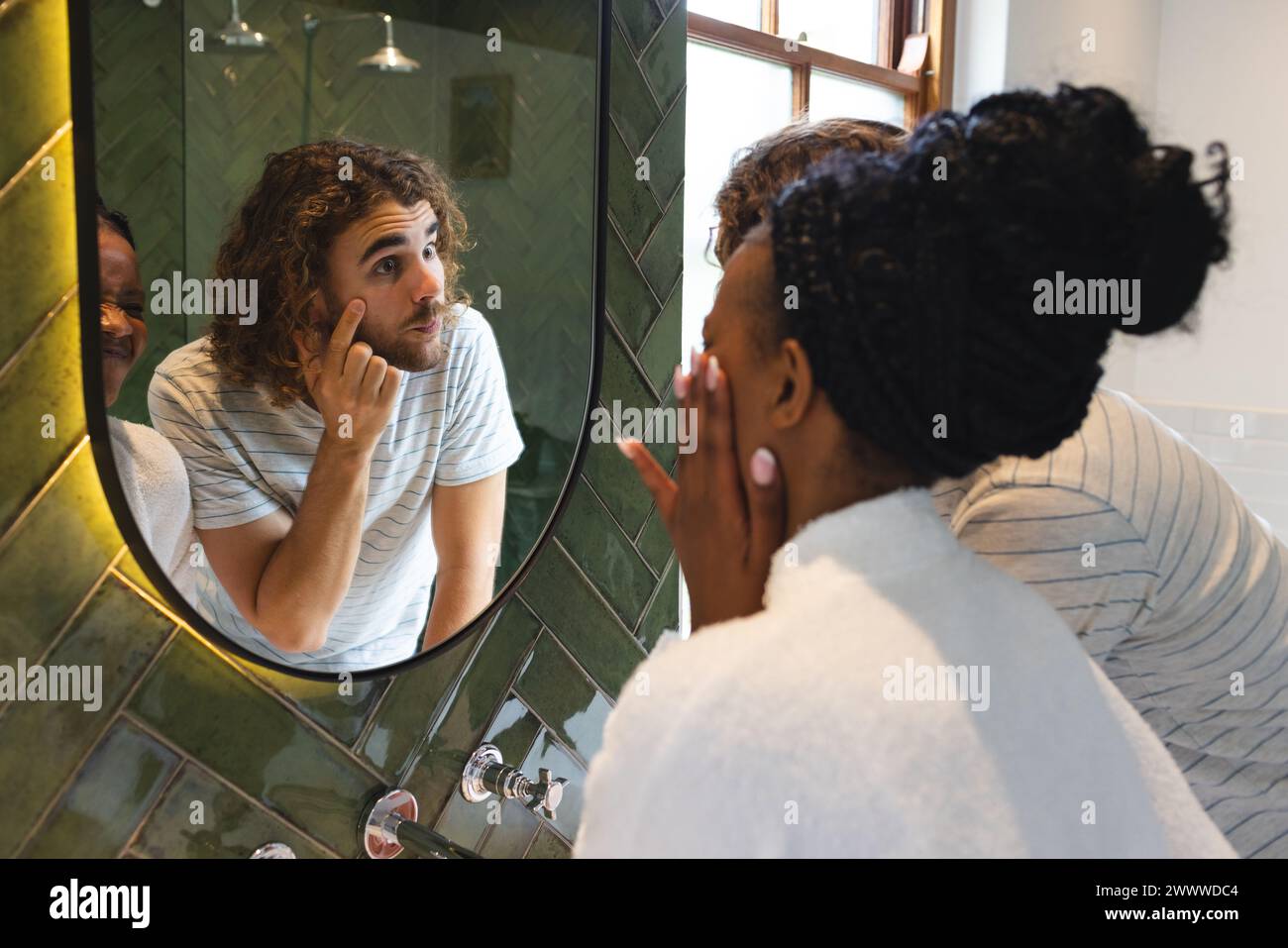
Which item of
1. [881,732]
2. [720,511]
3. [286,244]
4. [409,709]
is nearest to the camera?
[881,732]

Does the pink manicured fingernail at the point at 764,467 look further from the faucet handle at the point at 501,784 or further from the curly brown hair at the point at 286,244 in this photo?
the faucet handle at the point at 501,784

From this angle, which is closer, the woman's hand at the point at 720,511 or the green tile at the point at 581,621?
the woman's hand at the point at 720,511

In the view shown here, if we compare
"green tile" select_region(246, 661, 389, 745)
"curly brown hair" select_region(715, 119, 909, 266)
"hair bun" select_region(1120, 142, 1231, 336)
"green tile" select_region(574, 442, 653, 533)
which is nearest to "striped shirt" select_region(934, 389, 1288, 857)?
"hair bun" select_region(1120, 142, 1231, 336)

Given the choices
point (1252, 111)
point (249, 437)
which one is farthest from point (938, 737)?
point (1252, 111)

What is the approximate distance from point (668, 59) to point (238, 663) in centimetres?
73

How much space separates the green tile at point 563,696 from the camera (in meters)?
1.07

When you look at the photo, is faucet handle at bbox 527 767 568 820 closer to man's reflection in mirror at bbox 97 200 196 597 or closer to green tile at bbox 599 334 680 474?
green tile at bbox 599 334 680 474

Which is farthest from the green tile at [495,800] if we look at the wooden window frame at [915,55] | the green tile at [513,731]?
the wooden window frame at [915,55]

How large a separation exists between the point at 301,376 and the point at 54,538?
20 centimetres

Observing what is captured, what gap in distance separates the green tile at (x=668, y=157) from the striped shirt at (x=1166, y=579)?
501mm

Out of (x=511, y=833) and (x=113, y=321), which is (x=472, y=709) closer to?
(x=511, y=833)

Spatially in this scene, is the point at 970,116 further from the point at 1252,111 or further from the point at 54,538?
the point at 1252,111

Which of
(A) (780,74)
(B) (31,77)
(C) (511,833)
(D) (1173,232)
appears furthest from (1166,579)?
(A) (780,74)

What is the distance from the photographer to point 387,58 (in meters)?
0.84
